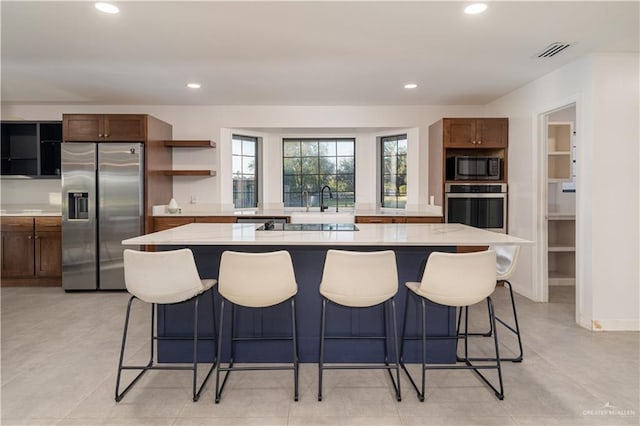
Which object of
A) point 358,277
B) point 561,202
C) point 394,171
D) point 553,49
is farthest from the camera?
point 394,171

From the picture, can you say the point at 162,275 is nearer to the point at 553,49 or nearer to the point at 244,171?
the point at 553,49

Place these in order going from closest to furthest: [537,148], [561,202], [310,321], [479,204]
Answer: [310,321], [537,148], [479,204], [561,202]

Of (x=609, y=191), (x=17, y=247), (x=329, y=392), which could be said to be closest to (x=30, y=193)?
(x=17, y=247)

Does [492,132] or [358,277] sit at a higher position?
[492,132]

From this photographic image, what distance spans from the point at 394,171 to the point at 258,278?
413 cm

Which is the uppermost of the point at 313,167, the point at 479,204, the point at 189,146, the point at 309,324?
the point at 189,146

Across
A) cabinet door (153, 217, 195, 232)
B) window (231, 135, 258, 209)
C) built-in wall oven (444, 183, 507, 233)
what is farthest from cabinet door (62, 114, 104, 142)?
built-in wall oven (444, 183, 507, 233)

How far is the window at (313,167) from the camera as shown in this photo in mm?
6180

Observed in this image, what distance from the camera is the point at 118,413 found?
2.16m

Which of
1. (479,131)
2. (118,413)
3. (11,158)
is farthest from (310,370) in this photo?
(11,158)

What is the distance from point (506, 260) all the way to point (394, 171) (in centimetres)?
320

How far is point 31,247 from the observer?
16.7 feet

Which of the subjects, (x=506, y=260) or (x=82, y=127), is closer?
(x=506, y=260)

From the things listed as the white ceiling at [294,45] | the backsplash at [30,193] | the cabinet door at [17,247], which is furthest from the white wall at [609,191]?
the backsplash at [30,193]
